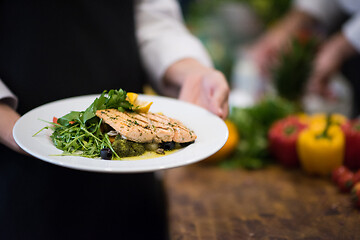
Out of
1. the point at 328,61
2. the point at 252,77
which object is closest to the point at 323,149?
the point at 328,61

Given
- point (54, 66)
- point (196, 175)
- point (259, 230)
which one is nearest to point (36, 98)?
point (54, 66)

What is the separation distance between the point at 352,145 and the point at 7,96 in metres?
1.59

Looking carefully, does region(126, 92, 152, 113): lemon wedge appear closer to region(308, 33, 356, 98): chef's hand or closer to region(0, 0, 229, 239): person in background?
region(0, 0, 229, 239): person in background

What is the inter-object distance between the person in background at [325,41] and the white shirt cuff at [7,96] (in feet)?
6.58

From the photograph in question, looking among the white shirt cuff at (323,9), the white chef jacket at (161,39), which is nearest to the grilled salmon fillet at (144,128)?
the white chef jacket at (161,39)

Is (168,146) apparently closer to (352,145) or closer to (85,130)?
(85,130)

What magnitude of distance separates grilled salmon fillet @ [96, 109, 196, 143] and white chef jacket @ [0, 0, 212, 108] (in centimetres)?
62

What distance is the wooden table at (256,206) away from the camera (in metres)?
1.27

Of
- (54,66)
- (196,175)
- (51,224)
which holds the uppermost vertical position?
(54,66)

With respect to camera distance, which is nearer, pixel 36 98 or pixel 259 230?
pixel 259 230

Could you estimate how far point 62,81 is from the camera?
1.51m

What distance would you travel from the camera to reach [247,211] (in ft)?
4.79

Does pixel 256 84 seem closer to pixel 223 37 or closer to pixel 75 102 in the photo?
pixel 223 37

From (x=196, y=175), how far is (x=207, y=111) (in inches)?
28.8
